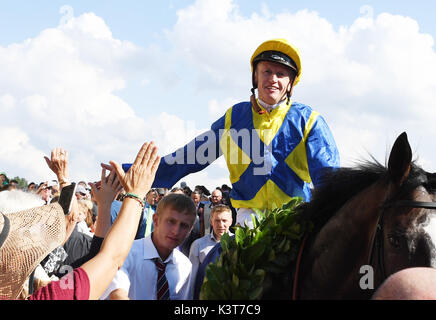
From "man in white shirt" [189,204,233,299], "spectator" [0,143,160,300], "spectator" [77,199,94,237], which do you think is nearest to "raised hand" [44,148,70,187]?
"spectator" [0,143,160,300]

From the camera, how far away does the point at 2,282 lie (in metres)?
1.79

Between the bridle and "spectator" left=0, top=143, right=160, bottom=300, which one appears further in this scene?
the bridle

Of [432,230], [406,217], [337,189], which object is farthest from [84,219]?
[432,230]

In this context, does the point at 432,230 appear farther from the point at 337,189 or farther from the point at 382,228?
the point at 337,189

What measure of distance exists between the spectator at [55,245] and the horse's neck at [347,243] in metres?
1.07

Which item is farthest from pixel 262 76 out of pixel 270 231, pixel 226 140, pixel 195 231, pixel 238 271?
pixel 195 231

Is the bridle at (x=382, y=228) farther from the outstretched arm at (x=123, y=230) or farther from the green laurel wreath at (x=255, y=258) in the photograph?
the outstretched arm at (x=123, y=230)

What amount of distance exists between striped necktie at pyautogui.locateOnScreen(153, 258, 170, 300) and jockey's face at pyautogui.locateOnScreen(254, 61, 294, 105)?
1.41 m

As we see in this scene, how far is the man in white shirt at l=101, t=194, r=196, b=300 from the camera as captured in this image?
328 centimetres

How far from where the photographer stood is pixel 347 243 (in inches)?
102

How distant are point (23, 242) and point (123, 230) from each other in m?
0.37

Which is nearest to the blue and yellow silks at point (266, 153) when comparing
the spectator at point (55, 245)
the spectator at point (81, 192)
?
the spectator at point (55, 245)

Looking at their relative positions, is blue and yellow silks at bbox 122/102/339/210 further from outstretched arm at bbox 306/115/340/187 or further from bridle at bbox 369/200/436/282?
bridle at bbox 369/200/436/282
